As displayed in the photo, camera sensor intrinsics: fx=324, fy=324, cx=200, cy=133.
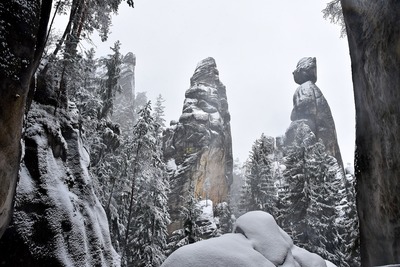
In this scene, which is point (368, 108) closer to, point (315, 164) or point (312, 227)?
point (312, 227)

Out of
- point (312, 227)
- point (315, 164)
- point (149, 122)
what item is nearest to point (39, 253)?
point (149, 122)

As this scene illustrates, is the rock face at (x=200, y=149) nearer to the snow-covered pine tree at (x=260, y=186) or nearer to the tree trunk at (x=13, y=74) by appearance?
the snow-covered pine tree at (x=260, y=186)

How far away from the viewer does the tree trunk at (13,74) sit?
191 inches

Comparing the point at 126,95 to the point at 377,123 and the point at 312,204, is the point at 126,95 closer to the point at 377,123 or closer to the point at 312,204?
the point at 312,204

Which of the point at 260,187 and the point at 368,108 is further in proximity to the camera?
the point at 260,187

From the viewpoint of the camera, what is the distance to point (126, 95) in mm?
76250

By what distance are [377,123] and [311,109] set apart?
5942 cm

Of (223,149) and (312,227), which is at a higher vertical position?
(223,149)

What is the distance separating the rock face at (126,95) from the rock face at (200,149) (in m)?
9.27

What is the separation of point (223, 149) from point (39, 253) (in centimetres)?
4754

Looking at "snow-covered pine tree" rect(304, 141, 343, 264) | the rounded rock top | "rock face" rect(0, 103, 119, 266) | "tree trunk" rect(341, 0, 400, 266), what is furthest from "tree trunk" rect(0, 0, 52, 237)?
the rounded rock top

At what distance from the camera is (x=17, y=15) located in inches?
203

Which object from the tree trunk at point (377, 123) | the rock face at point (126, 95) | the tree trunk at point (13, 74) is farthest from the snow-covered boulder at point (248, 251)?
the rock face at point (126, 95)

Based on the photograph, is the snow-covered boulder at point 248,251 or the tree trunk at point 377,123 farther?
the snow-covered boulder at point 248,251
